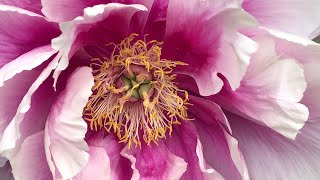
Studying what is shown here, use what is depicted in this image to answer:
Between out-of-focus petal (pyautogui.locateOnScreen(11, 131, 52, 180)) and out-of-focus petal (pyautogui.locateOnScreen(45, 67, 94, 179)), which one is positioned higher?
out-of-focus petal (pyautogui.locateOnScreen(45, 67, 94, 179))

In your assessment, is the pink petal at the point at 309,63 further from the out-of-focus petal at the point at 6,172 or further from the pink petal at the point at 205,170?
the out-of-focus petal at the point at 6,172

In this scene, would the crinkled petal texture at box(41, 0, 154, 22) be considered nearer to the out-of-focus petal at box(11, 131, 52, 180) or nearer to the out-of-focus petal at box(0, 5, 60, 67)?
the out-of-focus petal at box(0, 5, 60, 67)

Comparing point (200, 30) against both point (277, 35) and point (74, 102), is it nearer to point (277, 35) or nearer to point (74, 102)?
point (277, 35)

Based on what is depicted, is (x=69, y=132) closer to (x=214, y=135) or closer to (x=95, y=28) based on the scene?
(x=95, y=28)

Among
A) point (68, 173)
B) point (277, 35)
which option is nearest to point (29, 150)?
point (68, 173)

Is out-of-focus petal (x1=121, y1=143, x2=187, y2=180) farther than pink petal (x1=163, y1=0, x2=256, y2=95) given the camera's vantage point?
Yes

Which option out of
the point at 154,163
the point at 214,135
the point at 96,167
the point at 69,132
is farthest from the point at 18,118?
the point at 214,135

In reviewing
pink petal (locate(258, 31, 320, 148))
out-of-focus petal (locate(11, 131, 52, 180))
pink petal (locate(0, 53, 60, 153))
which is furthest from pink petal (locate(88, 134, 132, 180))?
pink petal (locate(258, 31, 320, 148))
